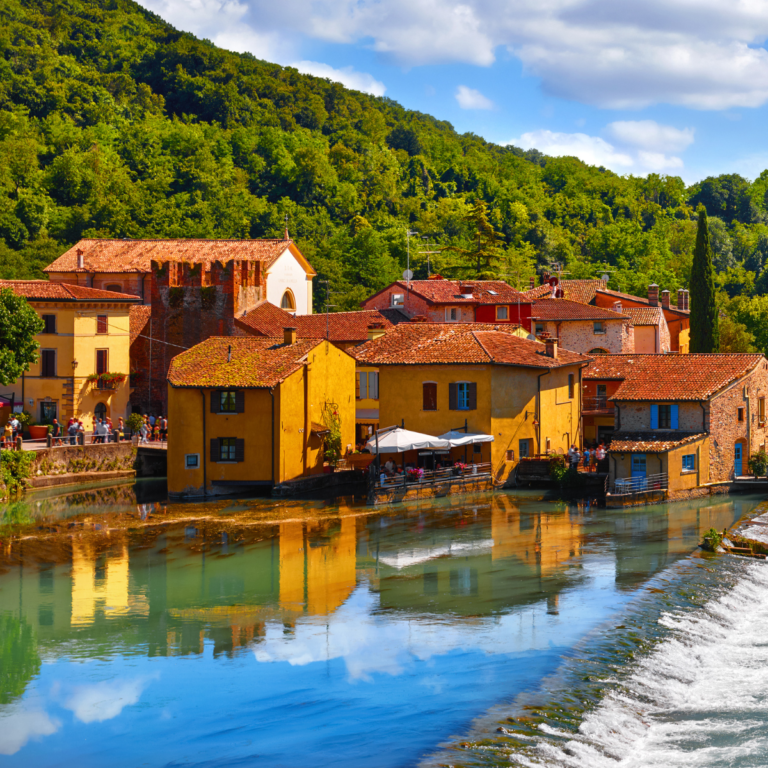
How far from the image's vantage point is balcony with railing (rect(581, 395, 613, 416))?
158 feet

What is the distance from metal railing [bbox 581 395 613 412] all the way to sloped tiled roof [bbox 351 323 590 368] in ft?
6.83

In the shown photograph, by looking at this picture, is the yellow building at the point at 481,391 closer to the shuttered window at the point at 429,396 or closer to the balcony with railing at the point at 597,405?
the shuttered window at the point at 429,396

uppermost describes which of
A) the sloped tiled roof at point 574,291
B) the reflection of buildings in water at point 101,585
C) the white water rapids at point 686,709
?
the sloped tiled roof at point 574,291

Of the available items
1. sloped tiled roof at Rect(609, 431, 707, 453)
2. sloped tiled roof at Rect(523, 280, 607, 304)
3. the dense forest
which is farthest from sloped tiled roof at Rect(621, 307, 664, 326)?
sloped tiled roof at Rect(609, 431, 707, 453)

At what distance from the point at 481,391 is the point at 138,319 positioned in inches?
927

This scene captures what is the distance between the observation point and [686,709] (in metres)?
18.4

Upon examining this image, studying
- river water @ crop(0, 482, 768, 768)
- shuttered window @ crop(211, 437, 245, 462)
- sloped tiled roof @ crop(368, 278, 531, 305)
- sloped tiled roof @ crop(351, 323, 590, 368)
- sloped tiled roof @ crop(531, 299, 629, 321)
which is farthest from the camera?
sloped tiled roof @ crop(368, 278, 531, 305)

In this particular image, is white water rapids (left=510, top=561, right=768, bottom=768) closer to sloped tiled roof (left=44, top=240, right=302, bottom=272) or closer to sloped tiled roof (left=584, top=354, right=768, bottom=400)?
sloped tiled roof (left=584, top=354, right=768, bottom=400)

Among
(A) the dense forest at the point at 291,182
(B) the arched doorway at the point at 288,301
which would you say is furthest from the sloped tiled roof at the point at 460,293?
(A) the dense forest at the point at 291,182

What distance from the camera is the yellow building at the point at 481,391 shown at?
1661 inches

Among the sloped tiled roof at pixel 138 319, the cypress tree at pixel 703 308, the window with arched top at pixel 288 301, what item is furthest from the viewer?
the window with arched top at pixel 288 301

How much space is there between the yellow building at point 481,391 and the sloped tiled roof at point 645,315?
2226cm

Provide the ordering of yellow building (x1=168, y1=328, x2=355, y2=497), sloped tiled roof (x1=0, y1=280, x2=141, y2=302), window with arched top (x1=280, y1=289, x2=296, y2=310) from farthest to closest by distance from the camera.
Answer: window with arched top (x1=280, y1=289, x2=296, y2=310) < sloped tiled roof (x1=0, y1=280, x2=141, y2=302) < yellow building (x1=168, y1=328, x2=355, y2=497)

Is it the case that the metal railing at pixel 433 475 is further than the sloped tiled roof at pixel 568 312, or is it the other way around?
the sloped tiled roof at pixel 568 312
